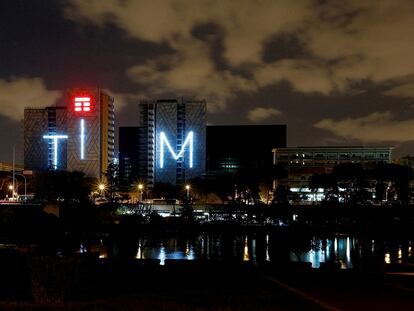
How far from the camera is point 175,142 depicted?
616 feet

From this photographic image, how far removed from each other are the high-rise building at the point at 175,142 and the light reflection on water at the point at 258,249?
97434mm

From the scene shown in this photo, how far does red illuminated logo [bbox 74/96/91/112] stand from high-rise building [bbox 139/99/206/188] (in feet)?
89.5

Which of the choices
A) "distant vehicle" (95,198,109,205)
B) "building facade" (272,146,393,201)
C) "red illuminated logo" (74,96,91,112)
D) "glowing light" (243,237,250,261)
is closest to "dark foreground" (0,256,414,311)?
"glowing light" (243,237,250,261)

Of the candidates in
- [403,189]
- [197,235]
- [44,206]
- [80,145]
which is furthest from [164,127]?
[44,206]

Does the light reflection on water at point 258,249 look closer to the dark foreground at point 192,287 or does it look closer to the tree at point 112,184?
the dark foreground at point 192,287

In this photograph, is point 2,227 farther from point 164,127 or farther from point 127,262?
point 164,127

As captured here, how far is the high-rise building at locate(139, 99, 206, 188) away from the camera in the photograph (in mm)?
185000

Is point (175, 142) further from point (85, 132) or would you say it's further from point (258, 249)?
point (258, 249)

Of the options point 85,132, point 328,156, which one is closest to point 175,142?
point 85,132

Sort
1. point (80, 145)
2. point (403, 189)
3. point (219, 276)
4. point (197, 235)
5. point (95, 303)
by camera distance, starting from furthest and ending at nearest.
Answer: point (80, 145), point (403, 189), point (197, 235), point (219, 276), point (95, 303)

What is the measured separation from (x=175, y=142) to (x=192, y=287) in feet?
560

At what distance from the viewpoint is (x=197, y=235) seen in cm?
8994

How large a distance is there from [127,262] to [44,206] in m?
53.0

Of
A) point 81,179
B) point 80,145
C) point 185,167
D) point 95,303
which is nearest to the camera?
point 95,303
